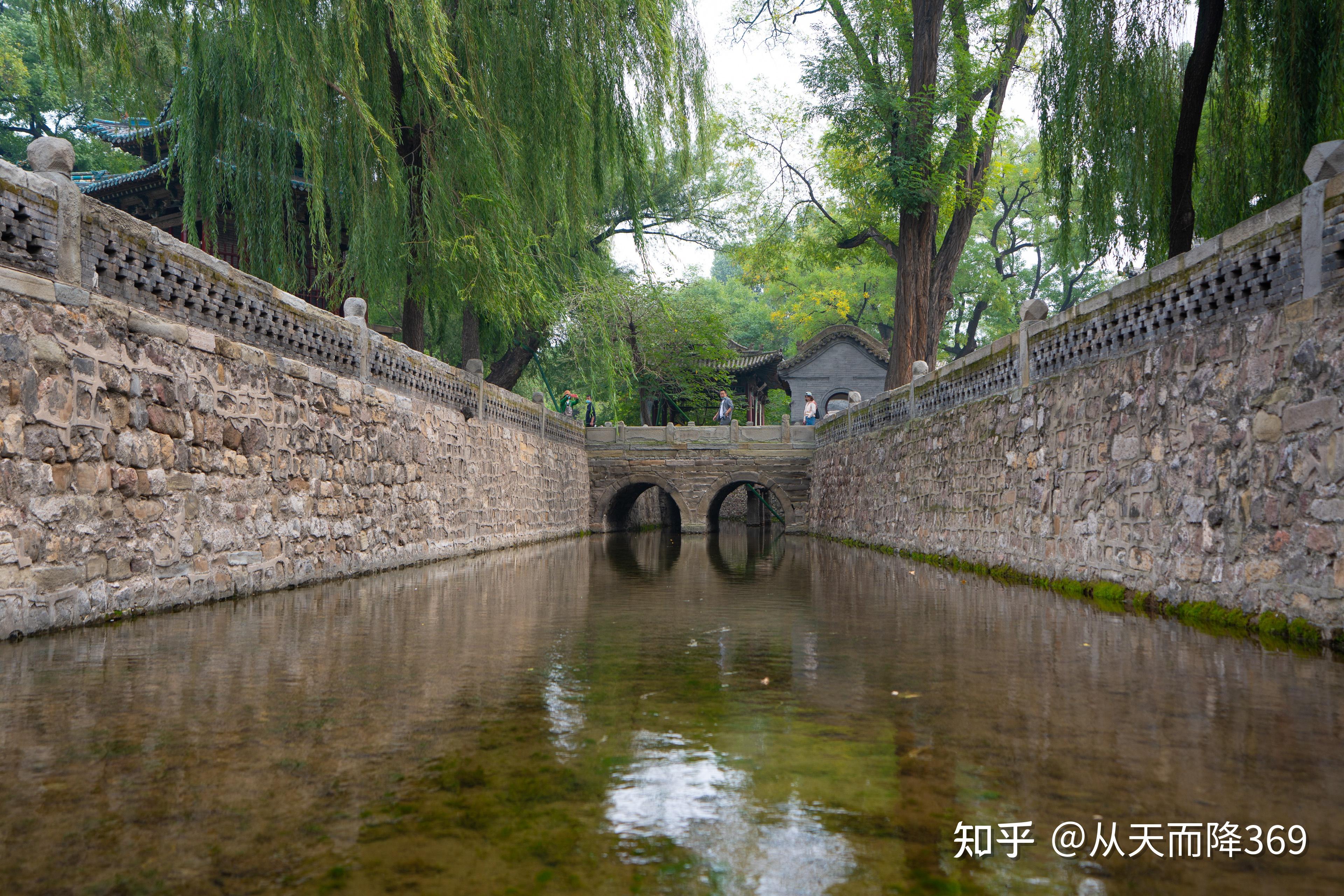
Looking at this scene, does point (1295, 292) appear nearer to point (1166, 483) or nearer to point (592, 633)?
point (1166, 483)

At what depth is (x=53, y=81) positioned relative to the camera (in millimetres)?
22516

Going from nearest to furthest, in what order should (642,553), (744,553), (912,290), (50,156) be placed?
1. (50,156)
2. (642,553)
3. (744,553)
4. (912,290)

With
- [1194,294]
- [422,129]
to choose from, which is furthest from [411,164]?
[1194,294]

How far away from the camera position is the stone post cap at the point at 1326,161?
16.7ft

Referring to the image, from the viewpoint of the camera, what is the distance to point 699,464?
2548 centimetres

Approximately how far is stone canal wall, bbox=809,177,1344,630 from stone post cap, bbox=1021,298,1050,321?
13 centimetres

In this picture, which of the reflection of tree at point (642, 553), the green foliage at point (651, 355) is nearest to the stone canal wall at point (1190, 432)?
the reflection of tree at point (642, 553)

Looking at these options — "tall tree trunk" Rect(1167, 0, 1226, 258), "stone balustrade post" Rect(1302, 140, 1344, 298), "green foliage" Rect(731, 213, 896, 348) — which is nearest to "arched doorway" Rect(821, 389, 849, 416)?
"green foliage" Rect(731, 213, 896, 348)

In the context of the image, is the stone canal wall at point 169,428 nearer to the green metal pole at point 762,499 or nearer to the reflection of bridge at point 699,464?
the reflection of bridge at point 699,464

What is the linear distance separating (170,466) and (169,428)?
0.88 feet

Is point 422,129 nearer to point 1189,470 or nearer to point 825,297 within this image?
point 1189,470

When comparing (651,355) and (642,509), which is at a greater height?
(651,355)

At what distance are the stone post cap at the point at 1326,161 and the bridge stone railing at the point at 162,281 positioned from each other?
23.5 ft

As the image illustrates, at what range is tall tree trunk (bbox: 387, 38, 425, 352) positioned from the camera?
11.3 m
